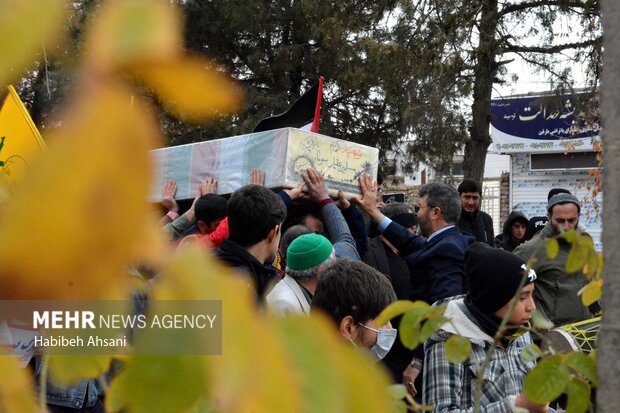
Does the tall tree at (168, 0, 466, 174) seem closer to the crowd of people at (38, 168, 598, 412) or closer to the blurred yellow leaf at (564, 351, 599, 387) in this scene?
the crowd of people at (38, 168, 598, 412)

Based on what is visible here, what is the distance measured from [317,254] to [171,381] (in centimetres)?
257

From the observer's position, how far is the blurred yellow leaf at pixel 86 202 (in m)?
0.29

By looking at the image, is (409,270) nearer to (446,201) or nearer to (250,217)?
(446,201)

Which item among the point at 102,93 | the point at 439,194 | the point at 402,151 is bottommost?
the point at 102,93

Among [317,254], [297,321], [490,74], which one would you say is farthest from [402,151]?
[297,321]

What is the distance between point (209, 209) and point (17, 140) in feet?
10.9

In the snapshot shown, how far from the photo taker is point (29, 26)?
0.33 m

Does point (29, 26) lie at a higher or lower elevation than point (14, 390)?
higher

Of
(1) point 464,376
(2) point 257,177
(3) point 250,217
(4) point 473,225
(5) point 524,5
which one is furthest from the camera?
(5) point 524,5

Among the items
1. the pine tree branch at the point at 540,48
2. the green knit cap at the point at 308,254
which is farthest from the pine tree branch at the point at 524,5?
the green knit cap at the point at 308,254

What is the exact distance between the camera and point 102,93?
0.30m

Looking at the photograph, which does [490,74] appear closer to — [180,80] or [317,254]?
[317,254]

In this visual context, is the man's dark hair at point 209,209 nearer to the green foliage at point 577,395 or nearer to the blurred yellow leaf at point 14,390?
the green foliage at point 577,395

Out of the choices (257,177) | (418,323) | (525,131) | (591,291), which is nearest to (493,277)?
(591,291)
